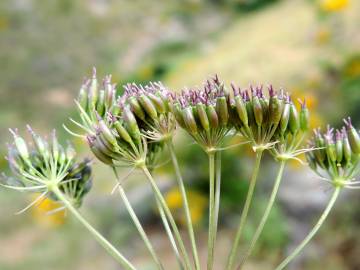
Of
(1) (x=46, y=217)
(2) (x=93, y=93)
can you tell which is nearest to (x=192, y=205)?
(1) (x=46, y=217)

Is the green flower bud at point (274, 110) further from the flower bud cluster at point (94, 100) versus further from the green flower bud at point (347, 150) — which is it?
the flower bud cluster at point (94, 100)

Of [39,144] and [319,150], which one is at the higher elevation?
[39,144]

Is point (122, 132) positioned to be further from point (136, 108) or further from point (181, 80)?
point (181, 80)

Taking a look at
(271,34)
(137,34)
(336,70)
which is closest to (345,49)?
(336,70)

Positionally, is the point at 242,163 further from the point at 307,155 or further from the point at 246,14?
the point at 246,14

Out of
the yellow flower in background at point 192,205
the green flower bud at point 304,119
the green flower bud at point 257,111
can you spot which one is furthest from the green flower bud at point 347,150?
the yellow flower in background at point 192,205

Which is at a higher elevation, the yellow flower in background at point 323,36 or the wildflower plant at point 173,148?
the yellow flower in background at point 323,36
